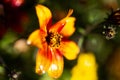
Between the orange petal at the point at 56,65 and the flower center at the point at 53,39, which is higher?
the flower center at the point at 53,39

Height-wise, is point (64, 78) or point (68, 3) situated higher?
point (68, 3)

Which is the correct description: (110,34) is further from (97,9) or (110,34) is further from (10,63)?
(10,63)

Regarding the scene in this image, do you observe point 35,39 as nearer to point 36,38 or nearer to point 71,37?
point 36,38

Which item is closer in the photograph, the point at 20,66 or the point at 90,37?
the point at 20,66

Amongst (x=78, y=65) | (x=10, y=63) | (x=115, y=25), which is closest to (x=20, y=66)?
(x=10, y=63)

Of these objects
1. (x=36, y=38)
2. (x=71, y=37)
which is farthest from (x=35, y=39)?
(x=71, y=37)
